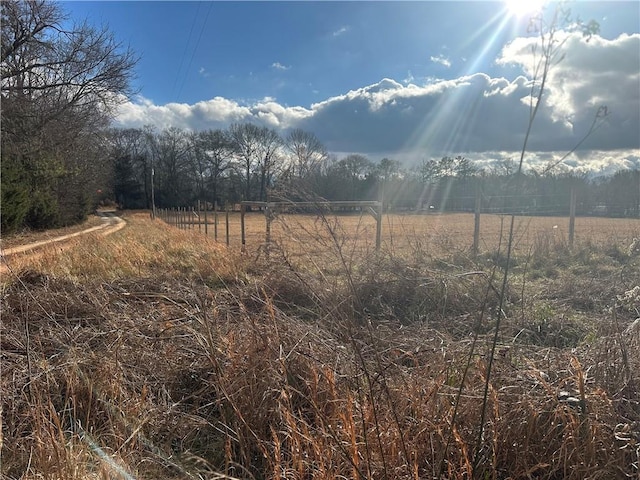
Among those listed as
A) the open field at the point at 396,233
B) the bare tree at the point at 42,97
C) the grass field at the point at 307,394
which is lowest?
the grass field at the point at 307,394

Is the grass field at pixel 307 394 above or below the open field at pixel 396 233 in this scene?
below

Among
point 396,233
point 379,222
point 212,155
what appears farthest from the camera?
point 212,155

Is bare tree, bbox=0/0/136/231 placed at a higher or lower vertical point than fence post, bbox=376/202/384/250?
higher

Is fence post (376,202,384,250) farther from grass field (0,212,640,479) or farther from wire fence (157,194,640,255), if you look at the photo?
grass field (0,212,640,479)

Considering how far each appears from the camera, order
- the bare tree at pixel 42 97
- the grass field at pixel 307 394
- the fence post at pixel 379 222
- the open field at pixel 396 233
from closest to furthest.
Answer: the grass field at pixel 307 394 < the open field at pixel 396 233 < the fence post at pixel 379 222 < the bare tree at pixel 42 97

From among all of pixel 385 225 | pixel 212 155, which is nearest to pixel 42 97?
pixel 385 225

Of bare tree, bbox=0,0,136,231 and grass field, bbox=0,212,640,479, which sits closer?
grass field, bbox=0,212,640,479

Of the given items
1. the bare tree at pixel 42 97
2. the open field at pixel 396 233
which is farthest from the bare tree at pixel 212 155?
the open field at pixel 396 233

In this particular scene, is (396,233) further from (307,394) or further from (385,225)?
(307,394)

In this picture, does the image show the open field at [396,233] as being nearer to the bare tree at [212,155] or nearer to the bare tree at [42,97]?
the bare tree at [42,97]

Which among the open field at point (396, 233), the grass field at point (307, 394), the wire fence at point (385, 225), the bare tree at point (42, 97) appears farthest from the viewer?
the bare tree at point (42, 97)

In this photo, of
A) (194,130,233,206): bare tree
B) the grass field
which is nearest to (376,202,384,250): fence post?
the grass field

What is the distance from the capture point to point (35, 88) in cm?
1822

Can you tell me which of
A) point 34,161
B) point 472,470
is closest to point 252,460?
point 472,470
